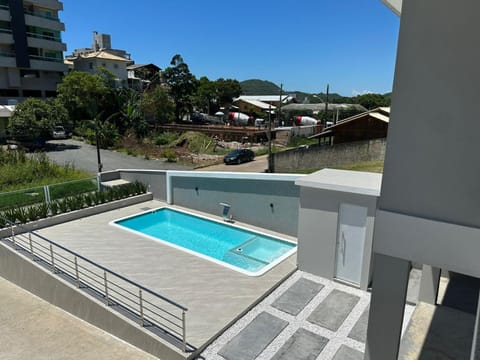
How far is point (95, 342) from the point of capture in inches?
303

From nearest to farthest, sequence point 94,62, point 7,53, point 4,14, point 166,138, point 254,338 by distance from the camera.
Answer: point 254,338 < point 166,138 < point 4,14 < point 7,53 < point 94,62

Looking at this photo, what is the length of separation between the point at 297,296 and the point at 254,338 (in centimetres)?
194

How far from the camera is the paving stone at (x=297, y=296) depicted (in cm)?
798

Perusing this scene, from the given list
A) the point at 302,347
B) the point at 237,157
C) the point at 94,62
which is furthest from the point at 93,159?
the point at 94,62

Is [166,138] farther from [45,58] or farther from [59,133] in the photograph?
[45,58]

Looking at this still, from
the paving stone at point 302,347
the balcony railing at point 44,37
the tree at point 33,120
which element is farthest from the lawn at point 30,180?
the balcony railing at point 44,37

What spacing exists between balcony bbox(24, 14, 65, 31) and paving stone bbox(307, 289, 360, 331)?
4973cm

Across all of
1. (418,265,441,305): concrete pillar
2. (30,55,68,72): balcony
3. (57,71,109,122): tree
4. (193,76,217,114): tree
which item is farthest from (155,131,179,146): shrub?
(418,265,441,305): concrete pillar

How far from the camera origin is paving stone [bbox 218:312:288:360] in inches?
257

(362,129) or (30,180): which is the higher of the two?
(362,129)

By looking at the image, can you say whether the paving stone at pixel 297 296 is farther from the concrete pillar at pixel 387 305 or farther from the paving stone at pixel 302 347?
the concrete pillar at pixel 387 305

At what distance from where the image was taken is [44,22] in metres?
44.0

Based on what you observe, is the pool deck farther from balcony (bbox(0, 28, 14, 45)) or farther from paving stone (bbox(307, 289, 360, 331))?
balcony (bbox(0, 28, 14, 45))

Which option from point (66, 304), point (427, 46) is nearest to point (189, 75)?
point (66, 304)
